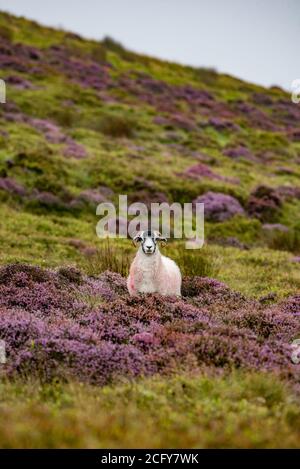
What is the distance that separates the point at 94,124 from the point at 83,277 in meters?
24.8

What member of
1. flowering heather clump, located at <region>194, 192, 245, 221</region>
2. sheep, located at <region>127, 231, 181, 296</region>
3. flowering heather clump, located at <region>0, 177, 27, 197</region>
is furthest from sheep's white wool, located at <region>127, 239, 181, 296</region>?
flowering heather clump, located at <region>194, 192, 245, 221</region>

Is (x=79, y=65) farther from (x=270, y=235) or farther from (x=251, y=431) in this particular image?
(x=251, y=431)

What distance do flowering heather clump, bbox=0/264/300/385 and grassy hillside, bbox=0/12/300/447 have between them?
0.10 ft

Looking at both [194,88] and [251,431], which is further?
[194,88]

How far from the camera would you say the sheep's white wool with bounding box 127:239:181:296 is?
34.3 ft

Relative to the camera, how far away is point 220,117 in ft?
152

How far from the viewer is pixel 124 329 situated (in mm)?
8227

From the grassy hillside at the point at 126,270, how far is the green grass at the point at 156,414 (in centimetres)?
2

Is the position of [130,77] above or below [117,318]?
above

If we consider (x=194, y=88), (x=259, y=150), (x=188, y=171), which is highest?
(x=194, y=88)

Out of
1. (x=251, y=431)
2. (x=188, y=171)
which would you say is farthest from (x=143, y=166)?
(x=251, y=431)

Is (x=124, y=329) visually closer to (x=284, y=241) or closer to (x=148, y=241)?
(x=148, y=241)

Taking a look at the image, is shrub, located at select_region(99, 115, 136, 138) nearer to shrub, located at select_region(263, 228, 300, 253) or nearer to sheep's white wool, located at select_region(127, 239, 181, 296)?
shrub, located at select_region(263, 228, 300, 253)

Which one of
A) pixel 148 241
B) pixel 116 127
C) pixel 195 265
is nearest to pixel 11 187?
pixel 195 265
